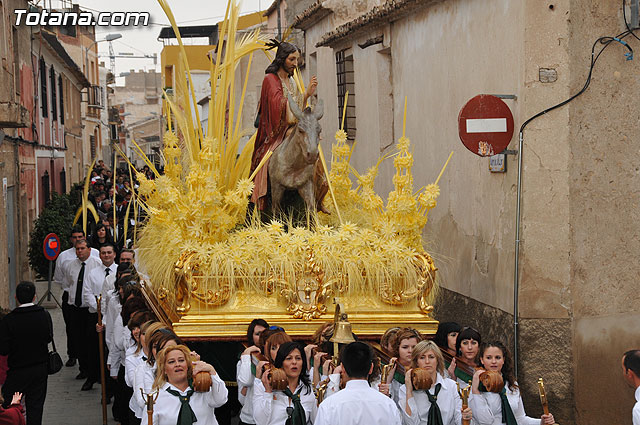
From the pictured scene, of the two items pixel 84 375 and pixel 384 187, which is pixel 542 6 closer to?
pixel 384 187

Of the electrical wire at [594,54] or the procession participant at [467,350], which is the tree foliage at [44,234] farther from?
the procession participant at [467,350]

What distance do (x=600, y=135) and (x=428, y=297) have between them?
232cm

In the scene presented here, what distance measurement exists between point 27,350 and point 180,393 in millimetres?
2488

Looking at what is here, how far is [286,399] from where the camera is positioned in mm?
5969

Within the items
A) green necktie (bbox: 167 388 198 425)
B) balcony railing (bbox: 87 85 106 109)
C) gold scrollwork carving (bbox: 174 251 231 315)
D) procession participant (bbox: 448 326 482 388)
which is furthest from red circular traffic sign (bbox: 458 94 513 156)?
balcony railing (bbox: 87 85 106 109)

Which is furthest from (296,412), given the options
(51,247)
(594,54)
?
(51,247)

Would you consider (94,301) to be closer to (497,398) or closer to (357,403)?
(497,398)

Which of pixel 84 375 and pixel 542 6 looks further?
pixel 84 375

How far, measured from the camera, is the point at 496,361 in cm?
598

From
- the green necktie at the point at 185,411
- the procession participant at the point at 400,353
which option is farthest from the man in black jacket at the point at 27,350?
the procession participant at the point at 400,353

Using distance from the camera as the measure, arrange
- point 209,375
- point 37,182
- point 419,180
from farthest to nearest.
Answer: point 37,182 < point 419,180 < point 209,375

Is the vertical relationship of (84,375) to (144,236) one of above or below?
below

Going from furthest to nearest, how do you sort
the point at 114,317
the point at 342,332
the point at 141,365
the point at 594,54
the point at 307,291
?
the point at 114,317 < the point at 594,54 < the point at 307,291 < the point at 141,365 < the point at 342,332

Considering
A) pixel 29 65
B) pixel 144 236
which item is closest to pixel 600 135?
pixel 144 236
